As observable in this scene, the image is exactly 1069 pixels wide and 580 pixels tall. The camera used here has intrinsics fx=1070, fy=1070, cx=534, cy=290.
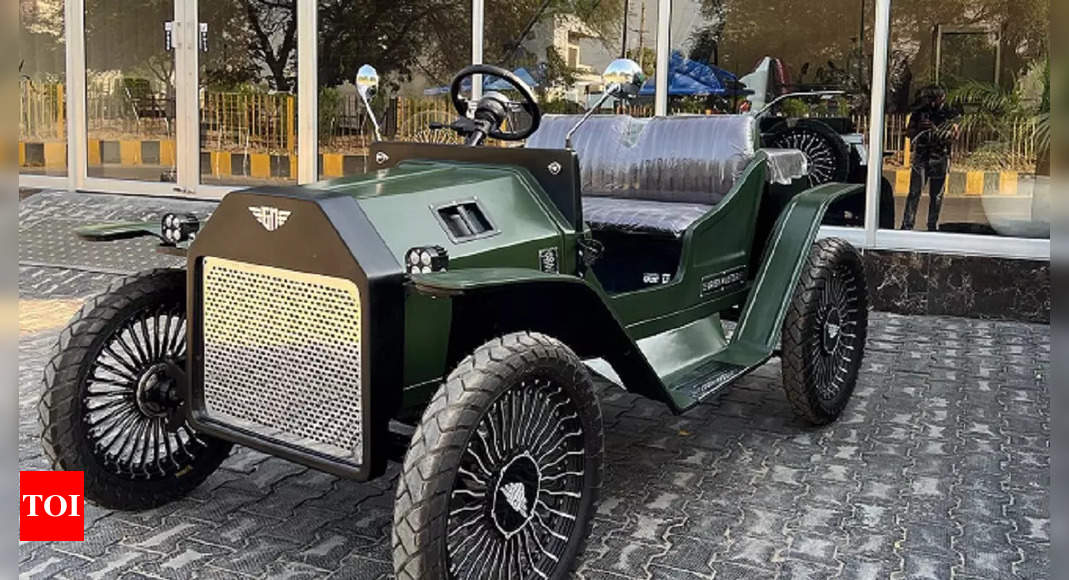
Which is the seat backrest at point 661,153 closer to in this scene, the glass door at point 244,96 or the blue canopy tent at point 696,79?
the blue canopy tent at point 696,79

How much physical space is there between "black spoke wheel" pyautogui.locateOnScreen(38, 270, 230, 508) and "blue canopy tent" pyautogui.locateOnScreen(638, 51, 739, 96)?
17.6ft

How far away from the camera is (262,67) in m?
9.44

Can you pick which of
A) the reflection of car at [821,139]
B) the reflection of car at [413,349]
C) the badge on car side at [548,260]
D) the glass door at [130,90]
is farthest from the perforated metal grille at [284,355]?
the glass door at [130,90]

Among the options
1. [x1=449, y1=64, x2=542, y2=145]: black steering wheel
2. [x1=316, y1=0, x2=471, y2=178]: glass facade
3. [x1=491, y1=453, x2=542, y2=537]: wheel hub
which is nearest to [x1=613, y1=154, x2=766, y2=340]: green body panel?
[x1=449, y1=64, x2=542, y2=145]: black steering wheel

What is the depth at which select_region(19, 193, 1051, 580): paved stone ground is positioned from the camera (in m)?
3.23

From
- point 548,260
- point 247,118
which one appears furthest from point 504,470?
point 247,118

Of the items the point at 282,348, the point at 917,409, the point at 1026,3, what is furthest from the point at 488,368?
the point at 1026,3

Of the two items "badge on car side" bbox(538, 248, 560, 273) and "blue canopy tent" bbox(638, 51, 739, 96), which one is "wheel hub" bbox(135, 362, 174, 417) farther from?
"blue canopy tent" bbox(638, 51, 739, 96)

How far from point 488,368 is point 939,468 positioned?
2327 mm

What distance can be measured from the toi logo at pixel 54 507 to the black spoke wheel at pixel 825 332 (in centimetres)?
274

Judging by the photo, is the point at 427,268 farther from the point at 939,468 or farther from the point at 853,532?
the point at 939,468

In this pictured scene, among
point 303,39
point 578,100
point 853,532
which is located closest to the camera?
point 853,532

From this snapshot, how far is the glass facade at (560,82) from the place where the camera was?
7363mm

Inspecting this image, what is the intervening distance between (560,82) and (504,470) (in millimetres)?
6158
